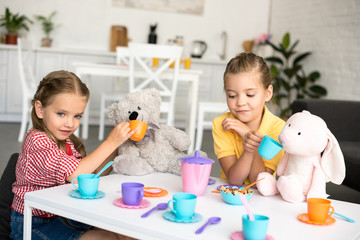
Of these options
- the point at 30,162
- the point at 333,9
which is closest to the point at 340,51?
the point at 333,9

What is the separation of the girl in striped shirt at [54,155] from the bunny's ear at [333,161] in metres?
0.63

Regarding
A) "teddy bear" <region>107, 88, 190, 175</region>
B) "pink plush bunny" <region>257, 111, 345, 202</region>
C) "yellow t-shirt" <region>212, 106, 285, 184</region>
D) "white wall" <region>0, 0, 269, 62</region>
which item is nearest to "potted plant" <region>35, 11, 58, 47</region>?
"white wall" <region>0, 0, 269, 62</region>

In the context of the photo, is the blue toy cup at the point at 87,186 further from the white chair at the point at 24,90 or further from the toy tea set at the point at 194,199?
the white chair at the point at 24,90

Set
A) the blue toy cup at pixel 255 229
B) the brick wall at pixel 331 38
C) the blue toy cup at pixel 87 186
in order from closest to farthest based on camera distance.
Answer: the blue toy cup at pixel 255 229 → the blue toy cup at pixel 87 186 → the brick wall at pixel 331 38

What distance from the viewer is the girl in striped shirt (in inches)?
57.7

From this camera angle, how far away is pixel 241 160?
152cm

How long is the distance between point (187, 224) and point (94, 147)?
10.5ft

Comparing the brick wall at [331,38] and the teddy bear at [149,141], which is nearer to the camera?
the teddy bear at [149,141]

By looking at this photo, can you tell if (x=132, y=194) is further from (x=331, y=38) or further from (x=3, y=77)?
(x=3, y=77)

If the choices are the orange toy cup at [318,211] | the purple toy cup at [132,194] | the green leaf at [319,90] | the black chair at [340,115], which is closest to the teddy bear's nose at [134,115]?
the purple toy cup at [132,194]

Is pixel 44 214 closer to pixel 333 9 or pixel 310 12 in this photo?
pixel 333 9

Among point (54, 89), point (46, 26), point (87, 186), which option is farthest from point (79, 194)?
point (46, 26)

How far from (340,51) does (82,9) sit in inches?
128

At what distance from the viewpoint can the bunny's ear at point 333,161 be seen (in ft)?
4.37
